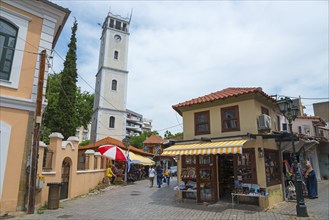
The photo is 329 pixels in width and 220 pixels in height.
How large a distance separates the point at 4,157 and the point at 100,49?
3713 centimetres

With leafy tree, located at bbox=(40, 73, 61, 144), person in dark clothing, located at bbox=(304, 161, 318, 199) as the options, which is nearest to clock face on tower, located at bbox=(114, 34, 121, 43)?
leafy tree, located at bbox=(40, 73, 61, 144)

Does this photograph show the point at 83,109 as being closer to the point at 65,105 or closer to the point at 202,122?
the point at 65,105

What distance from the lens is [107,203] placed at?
11945 mm

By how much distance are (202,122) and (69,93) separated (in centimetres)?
1726

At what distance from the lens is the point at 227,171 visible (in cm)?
1373

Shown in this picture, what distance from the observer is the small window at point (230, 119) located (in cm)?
1206

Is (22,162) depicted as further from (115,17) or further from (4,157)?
(115,17)

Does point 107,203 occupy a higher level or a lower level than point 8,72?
lower

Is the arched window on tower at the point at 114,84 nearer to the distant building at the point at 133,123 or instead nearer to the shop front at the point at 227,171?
the shop front at the point at 227,171

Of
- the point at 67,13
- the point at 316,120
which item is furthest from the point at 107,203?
the point at 316,120

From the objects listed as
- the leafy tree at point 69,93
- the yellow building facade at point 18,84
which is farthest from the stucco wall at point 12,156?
the leafy tree at point 69,93

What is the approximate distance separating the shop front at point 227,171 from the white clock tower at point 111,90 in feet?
83.7

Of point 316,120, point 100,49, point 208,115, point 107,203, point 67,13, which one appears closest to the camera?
point 67,13

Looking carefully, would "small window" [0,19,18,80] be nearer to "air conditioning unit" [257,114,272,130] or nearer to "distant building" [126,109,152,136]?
"air conditioning unit" [257,114,272,130]
